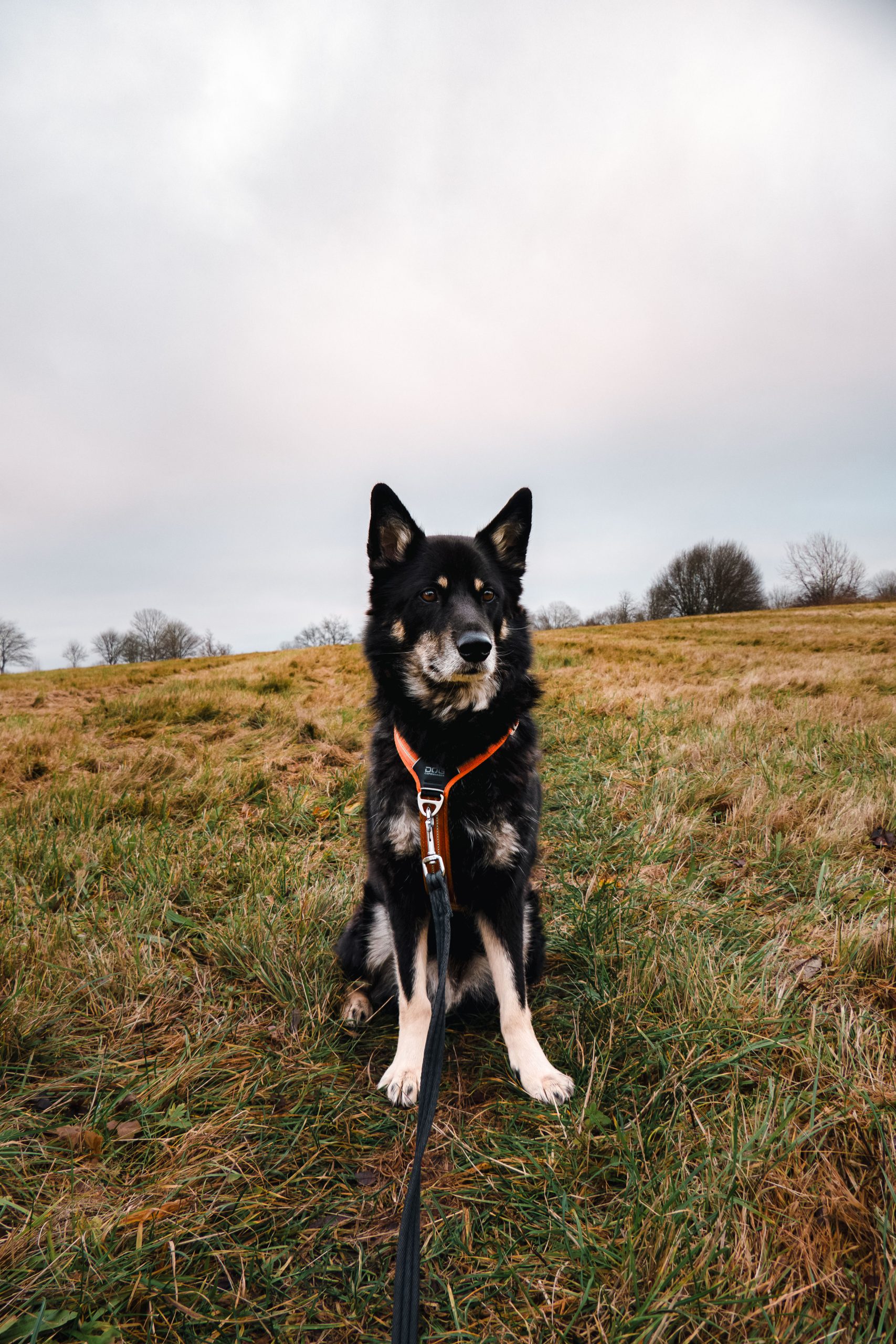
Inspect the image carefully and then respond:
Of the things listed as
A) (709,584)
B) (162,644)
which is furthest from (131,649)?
(709,584)

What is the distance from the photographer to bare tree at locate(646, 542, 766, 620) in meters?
61.7

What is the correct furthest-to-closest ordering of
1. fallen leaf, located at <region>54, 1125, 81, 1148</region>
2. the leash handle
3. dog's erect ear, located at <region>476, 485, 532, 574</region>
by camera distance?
dog's erect ear, located at <region>476, 485, 532, 574</region>, fallen leaf, located at <region>54, 1125, 81, 1148</region>, the leash handle

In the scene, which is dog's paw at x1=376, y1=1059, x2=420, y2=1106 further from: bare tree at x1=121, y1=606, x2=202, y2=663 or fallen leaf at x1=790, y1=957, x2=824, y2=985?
bare tree at x1=121, y1=606, x2=202, y2=663

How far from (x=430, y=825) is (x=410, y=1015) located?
805 mm

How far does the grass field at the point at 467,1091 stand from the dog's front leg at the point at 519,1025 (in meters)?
0.10

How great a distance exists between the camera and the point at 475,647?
2672 millimetres

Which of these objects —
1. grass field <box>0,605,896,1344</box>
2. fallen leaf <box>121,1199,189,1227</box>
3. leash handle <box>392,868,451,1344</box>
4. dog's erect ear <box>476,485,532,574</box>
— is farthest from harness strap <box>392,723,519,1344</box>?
dog's erect ear <box>476,485,532,574</box>

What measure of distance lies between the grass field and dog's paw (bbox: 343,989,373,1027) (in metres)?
0.08

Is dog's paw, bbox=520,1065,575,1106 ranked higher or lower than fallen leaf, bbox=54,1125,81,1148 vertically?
lower

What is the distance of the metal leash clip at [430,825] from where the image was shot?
7.36ft

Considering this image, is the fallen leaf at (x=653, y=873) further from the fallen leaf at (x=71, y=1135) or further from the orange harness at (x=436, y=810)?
the fallen leaf at (x=71, y=1135)

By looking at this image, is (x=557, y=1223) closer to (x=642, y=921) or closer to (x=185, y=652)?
(x=642, y=921)

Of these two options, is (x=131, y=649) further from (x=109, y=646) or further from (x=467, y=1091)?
(x=467, y=1091)

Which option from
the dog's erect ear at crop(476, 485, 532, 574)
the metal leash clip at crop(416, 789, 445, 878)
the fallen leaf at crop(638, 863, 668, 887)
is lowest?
the fallen leaf at crop(638, 863, 668, 887)
